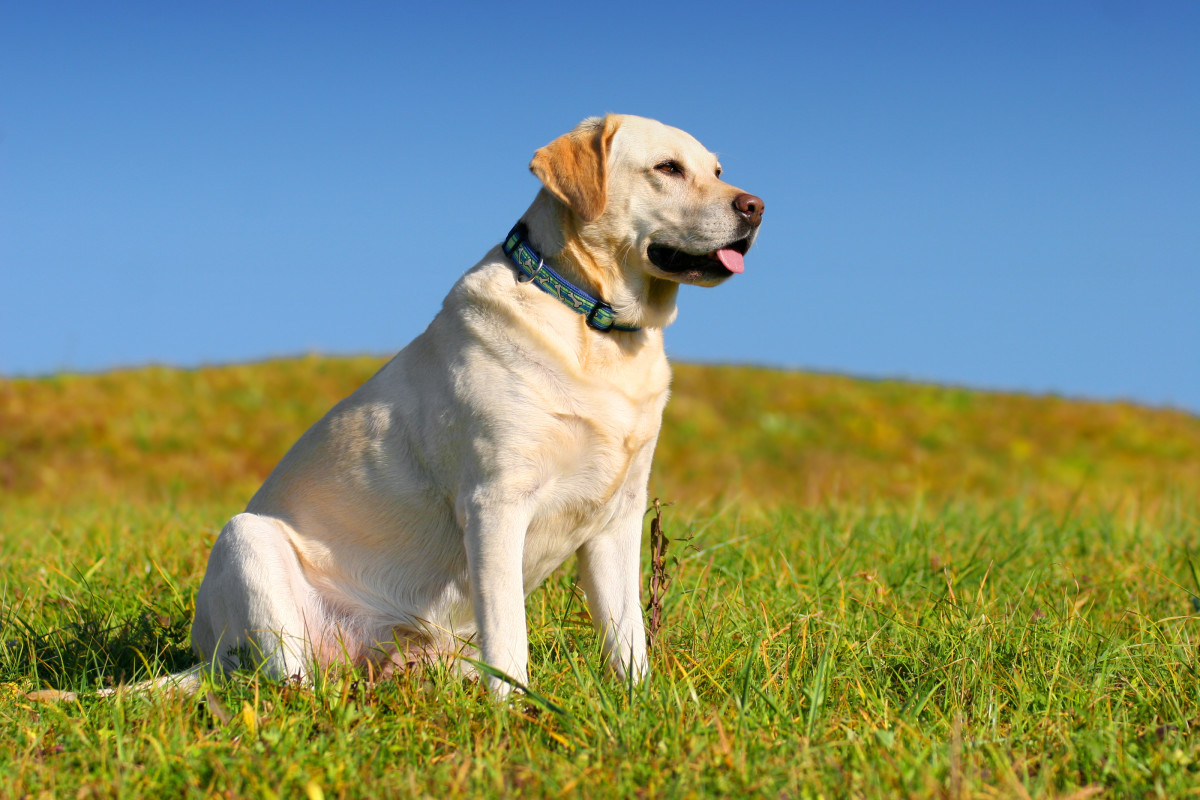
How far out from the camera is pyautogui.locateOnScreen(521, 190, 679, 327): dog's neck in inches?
119

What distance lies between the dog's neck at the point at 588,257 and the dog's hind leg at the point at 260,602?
4.27 ft

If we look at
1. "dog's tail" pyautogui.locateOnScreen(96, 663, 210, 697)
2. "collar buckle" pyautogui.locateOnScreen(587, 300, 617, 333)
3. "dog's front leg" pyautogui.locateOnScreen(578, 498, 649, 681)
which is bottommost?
"dog's tail" pyautogui.locateOnScreen(96, 663, 210, 697)

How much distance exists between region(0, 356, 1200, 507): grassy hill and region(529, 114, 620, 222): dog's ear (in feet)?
24.6

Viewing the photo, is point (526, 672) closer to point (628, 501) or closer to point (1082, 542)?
point (628, 501)

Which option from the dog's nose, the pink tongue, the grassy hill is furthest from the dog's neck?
the grassy hill

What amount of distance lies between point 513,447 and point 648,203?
0.91 meters

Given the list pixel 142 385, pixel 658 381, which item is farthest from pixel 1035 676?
pixel 142 385

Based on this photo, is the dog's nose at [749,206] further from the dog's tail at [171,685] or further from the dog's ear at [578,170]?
the dog's tail at [171,685]

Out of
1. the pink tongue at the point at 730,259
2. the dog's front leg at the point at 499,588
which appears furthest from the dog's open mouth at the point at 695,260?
the dog's front leg at the point at 499,588

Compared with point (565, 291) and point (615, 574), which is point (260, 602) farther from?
point (565, 291)

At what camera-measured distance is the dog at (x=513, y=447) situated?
2.86 meters

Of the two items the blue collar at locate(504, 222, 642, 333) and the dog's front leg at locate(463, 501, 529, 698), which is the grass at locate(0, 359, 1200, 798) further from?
the blue collar at locate(504, 222, 642, 333)

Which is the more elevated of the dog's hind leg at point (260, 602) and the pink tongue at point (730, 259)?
the pink tongue at point (730, 259)

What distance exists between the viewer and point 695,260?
310 cm
